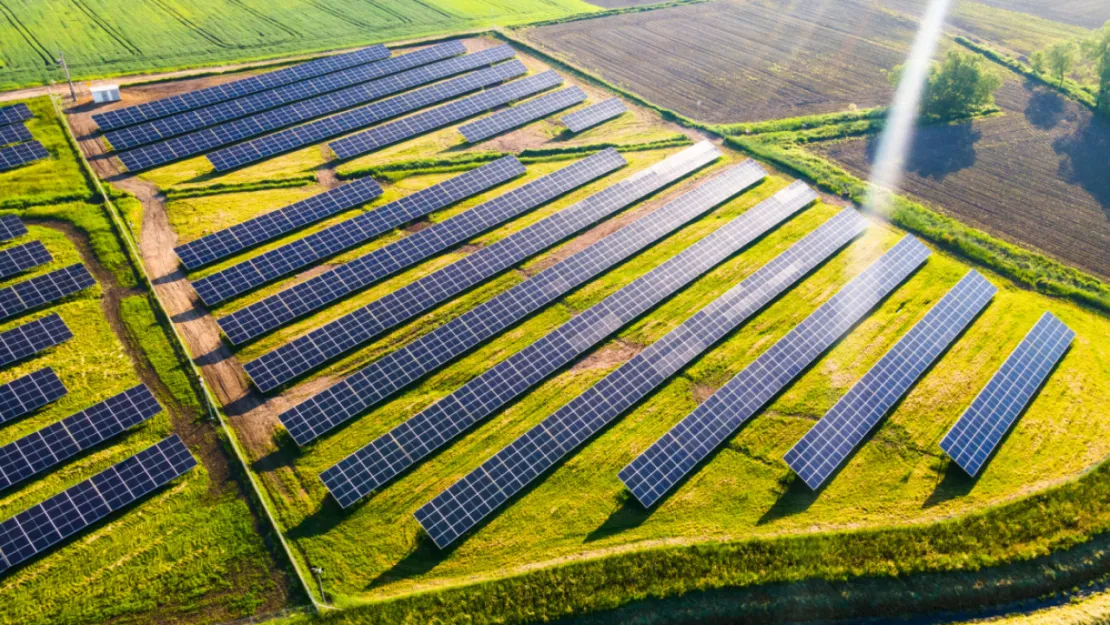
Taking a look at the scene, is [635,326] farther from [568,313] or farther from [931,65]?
[931,65]

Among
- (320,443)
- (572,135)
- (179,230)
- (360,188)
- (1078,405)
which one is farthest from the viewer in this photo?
(572,135)

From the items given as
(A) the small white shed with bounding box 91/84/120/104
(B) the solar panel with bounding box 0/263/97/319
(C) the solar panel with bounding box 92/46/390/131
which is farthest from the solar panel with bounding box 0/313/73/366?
(A) the small white shed with bounding box 91/84/120/104

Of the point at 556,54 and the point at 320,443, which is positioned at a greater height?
the point at 556,54

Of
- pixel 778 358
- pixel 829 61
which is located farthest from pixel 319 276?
pixel 829 61

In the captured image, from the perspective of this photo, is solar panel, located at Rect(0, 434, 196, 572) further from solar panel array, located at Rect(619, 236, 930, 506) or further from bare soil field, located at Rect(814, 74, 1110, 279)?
bare soil field, located at Rect(814, 74, 1110, 279)

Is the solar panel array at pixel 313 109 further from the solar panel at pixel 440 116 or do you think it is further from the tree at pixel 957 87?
the tree at pixel 957 87
